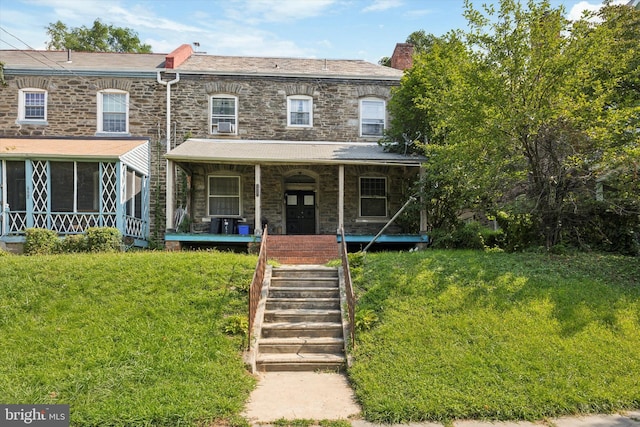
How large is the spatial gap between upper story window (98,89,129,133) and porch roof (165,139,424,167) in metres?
2.60

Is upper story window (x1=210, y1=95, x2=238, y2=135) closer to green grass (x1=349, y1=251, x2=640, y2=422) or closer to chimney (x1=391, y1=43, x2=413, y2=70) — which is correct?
chimney (x1=391, y1=43, x2=413, y2=70)

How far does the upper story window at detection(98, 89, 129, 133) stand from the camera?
54.6 feet

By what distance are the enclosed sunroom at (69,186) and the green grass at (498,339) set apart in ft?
27.9

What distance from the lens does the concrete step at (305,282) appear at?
953 centimetres

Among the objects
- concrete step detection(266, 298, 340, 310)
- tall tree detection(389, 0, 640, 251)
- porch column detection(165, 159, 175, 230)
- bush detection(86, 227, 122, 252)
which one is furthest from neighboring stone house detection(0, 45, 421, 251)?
concrete step detection(266, 298, 340, 310)

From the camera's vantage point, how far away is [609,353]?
265 inches

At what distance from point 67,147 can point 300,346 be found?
1116 centimetres

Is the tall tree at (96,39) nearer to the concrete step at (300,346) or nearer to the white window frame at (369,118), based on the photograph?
the white window frame at (369,118)

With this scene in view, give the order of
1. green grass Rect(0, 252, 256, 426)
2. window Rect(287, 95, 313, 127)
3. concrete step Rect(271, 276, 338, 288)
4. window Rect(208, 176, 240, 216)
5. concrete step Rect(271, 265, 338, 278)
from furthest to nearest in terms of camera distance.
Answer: window Rect(287, 95, 313, 127) → window Rect(208, 176, 240, 216) → concrete step Rect(271, 265, 338, 278) → concrete step Rect(271, 276, 338, 288) → green grass Rect(0, 252, 256, 426)

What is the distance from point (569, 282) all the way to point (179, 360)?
708cm

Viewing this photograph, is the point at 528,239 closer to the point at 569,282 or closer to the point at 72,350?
the point at 569,282

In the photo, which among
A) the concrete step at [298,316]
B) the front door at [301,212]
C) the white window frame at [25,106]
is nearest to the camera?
the concrete step at [298,316]

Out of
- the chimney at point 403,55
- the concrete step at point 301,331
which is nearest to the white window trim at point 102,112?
the chimney at point 403,55

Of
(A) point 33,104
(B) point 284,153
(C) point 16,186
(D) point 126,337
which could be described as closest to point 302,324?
(D) point 126,337
